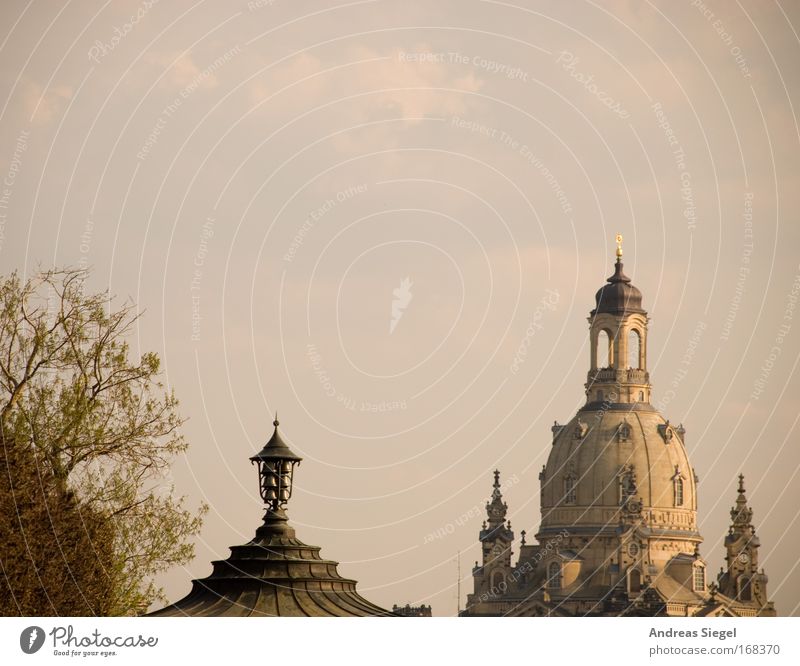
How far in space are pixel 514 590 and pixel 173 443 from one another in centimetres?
13559

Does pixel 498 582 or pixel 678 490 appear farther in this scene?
pixel 678 490

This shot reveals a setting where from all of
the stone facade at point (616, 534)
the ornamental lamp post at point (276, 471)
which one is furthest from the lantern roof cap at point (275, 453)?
the stone facade at point (616, 534)

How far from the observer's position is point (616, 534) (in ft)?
615

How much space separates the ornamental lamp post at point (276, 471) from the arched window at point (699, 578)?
435ft

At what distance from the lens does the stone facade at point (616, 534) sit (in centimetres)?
18200

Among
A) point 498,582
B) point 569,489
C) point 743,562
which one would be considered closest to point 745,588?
point 743,562

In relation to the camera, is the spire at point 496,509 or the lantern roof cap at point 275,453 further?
the spire at point 496,509

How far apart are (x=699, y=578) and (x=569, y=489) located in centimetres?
1605

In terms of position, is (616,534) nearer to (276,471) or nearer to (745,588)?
(745,588)

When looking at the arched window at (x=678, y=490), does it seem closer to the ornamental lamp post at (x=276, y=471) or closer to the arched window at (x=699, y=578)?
the arched window at (x=699, y=578)

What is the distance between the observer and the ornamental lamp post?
57.5 m

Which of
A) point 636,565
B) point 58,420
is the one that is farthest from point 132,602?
point 636,565

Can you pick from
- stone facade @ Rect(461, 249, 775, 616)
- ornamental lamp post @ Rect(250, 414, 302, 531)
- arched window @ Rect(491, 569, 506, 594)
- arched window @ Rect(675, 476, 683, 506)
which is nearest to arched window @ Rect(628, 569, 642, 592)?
stone facade @ Rect(461, 249, 775, 616)
